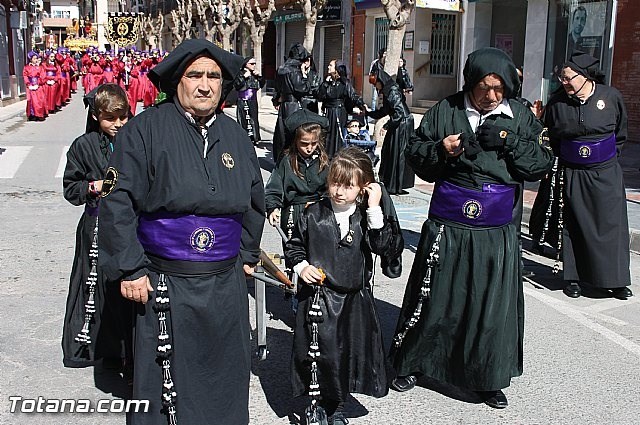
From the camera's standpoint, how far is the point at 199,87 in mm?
3086

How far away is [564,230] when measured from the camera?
648 cm

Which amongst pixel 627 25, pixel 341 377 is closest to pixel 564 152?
pixel 341 377

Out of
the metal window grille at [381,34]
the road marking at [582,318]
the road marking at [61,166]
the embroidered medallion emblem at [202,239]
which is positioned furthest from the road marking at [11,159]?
the metal window grille at [381,34]

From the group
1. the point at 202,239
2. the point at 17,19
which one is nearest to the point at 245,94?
the point at 202,239

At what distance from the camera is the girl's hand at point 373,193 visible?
3785mm

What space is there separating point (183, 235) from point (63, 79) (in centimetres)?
2696

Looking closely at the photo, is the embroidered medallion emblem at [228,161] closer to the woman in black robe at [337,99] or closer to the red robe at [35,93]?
the woman in black robe at [337,99]

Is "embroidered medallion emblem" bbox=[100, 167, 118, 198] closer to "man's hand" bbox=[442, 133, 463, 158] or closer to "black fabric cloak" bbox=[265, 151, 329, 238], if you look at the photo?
"man's hand" bbox=[442, 133, 463, 158]

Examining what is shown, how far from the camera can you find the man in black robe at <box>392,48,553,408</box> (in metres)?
4.04

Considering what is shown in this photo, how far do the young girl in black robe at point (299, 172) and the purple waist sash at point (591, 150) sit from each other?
244 centimetres

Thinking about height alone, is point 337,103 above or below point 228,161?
below

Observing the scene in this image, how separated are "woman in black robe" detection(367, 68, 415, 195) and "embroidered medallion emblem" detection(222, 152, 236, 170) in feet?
23.8

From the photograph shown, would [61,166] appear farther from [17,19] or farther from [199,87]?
[17,19]

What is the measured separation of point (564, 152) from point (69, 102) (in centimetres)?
2711
